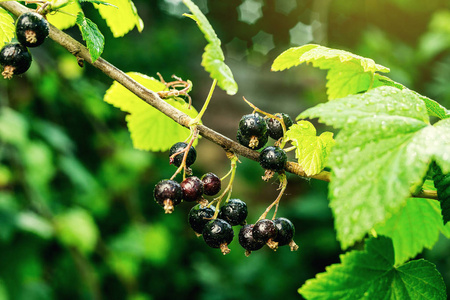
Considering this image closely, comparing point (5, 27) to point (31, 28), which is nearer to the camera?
point (31, 28)

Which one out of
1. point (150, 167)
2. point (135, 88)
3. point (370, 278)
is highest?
point (150, 167)

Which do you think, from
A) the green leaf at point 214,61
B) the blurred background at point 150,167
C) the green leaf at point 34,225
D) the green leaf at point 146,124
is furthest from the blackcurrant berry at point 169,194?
the green leaf at point 34,225

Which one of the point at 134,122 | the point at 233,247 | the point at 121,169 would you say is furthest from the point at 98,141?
the point at 134,122

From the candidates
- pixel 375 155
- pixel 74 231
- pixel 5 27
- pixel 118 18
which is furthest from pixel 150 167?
pixel 375 155

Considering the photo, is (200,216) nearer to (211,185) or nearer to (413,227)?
(211,185)

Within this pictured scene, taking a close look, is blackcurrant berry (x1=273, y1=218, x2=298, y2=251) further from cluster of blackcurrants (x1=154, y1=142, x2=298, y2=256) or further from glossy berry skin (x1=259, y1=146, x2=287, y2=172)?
glossy berry skin (x1=259, y1=146, x2=287, y2=172)

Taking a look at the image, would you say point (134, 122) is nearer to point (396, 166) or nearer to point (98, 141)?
point (396, 166)

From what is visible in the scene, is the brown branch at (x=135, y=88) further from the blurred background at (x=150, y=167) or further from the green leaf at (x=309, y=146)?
the blurred background at (x=150, y=167)
